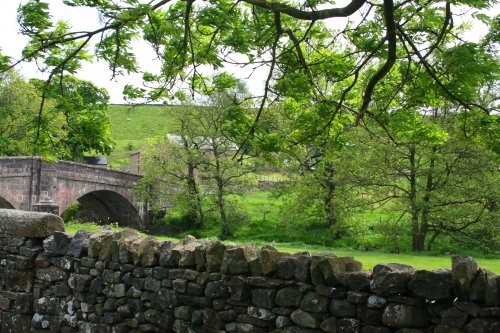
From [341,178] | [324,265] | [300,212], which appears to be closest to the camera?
[324,265]

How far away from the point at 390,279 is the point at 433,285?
14.9 inches

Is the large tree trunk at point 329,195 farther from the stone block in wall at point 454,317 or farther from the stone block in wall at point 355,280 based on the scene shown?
the stone block in wall at point 454,317

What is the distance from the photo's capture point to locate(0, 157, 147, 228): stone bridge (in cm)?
3494

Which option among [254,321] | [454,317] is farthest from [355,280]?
[254,321]

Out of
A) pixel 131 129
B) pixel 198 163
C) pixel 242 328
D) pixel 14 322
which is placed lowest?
pixel 14 322

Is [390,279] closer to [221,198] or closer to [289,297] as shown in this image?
[289,297]

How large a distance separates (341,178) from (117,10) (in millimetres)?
20342

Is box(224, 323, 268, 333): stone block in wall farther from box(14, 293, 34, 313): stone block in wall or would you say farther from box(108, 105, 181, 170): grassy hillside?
box(108, 105, 181, 170): grassy hillside

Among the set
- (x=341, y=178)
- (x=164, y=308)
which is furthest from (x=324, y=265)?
(x=341, y=178)

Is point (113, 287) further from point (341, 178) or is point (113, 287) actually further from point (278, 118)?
point (341, 178)

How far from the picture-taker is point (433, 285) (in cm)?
437

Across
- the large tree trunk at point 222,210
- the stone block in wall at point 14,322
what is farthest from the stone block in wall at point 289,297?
the large tree trunk at point 222,210

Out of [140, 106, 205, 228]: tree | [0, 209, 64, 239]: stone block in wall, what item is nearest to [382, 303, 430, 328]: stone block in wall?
[0, 209, 64, 239]: stone block in wall

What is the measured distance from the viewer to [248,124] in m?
7.18
